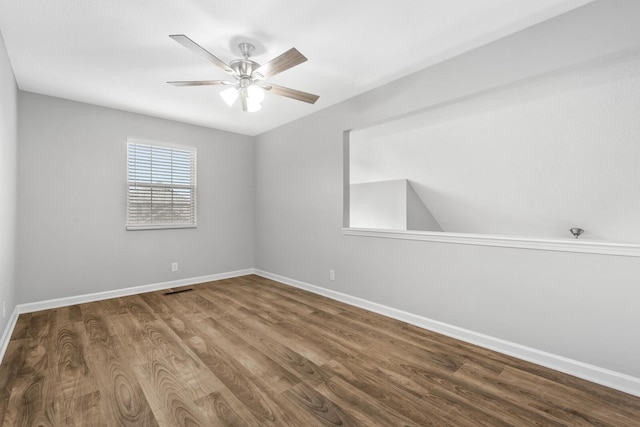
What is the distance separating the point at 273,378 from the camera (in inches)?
77.7

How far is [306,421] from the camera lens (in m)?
1.58

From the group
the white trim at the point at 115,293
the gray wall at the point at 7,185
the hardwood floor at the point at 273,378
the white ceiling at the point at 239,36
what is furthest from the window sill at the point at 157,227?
the white ceiling at the point at 239,36

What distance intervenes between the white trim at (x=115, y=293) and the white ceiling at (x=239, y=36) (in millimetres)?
2417

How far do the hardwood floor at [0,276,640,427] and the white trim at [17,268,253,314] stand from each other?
358 millimetres

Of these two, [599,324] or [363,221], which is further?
[363,221]

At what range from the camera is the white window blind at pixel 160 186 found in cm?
403

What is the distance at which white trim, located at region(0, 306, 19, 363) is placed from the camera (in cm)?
231

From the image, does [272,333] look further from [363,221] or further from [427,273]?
[363,221]

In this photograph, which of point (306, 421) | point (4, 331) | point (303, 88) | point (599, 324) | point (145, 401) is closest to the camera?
point (306, 421)

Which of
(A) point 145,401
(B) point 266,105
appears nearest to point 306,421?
(A) point 145,401

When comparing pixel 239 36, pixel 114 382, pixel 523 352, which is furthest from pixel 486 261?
pixel 114 382

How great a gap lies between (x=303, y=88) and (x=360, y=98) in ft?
2.23

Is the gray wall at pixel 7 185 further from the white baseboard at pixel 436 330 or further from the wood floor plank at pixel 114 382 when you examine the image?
the wood floor plank at pixel 114 382

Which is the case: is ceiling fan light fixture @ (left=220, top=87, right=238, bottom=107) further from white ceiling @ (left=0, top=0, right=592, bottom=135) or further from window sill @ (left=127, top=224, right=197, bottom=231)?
window sill @ (left=127, top=224, right=197, bottom=231)
